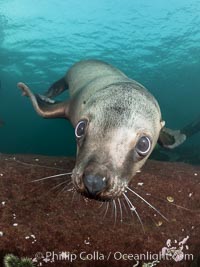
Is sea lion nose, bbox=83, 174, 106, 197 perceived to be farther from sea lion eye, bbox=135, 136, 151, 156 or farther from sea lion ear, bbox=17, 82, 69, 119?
sea lion ear, bbox=17, 82, 69, 119

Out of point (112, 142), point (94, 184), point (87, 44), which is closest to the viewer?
point (94, 184)

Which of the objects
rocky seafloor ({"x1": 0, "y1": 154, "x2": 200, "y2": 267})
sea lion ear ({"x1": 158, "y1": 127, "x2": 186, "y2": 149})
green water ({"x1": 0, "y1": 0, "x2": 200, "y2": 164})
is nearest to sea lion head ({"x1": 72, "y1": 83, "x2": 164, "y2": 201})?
rocky seafloor ({"x1": 0, "y1": 154, "x2": 200, "y2": 267})

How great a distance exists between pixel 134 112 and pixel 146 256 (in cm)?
148

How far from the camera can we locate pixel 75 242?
327 cm

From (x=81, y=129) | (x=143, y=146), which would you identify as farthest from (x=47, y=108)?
(x=143, y=146)

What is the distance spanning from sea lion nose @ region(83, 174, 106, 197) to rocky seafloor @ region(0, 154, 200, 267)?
805 mm

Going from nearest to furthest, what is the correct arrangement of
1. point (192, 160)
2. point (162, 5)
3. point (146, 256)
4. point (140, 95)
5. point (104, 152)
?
point (104, 152)
point (146, 256)
point (140, 95)
point (192, 160)
point (162, 5)

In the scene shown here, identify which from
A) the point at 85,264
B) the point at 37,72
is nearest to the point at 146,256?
the point at 85,264

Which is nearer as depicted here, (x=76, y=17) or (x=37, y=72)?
(x=76, y=17)

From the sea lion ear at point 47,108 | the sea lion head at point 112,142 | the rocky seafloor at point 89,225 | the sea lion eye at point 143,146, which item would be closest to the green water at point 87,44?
the sea lion ear at point 47,108

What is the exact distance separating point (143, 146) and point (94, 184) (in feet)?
2.42

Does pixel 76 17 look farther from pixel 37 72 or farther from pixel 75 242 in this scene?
pixel 75 242

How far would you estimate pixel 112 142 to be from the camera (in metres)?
2.89

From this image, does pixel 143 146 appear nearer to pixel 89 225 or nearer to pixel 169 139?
pixel 89 225
